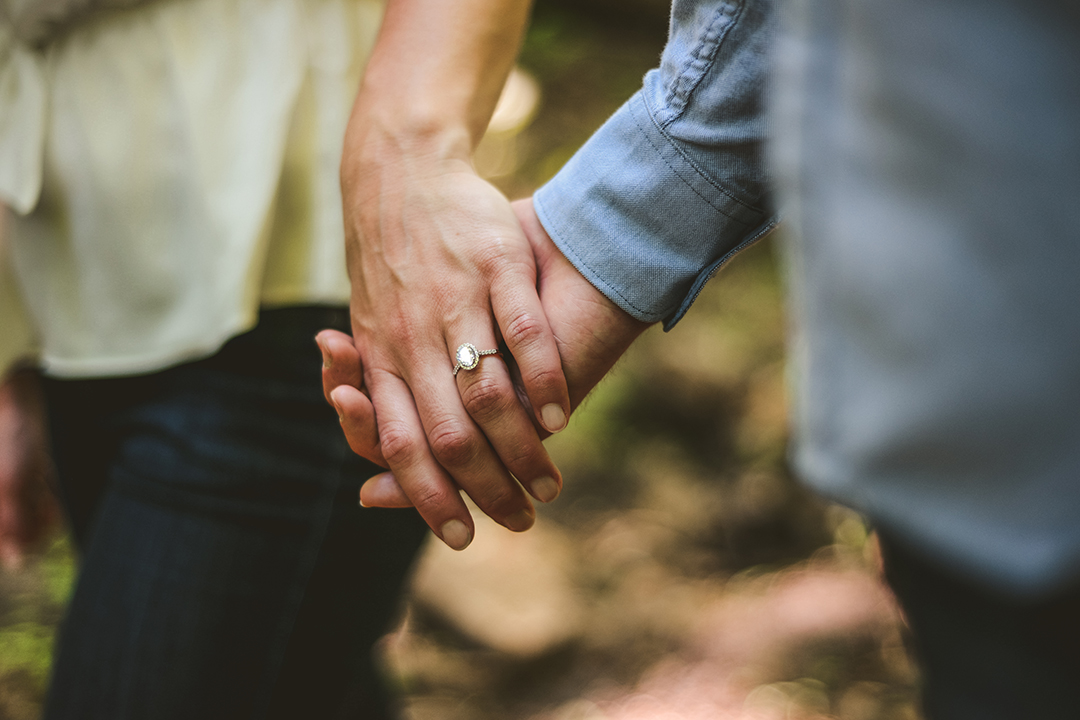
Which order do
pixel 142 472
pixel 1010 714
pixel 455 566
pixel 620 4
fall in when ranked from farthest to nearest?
pixel 620 4
pixel 455 566
pixel 142 472
pixel 1010 714

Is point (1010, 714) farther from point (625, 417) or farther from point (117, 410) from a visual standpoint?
point (625, 417)

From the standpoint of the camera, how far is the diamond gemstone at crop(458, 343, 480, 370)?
23.3 inches

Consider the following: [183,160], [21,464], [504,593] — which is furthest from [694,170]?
[504,593]

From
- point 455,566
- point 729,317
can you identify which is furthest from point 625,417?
point 455,566

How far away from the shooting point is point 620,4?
321cm

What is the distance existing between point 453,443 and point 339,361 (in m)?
0.13

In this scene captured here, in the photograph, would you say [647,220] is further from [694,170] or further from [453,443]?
[453,443]

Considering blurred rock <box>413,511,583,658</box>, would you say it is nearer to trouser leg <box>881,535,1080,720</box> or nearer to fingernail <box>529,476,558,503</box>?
fingernail <box>529,476,558,503</box>

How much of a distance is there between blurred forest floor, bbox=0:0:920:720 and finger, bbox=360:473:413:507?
1266 mm

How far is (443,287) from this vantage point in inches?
23.8

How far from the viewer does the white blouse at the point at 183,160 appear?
78 cm

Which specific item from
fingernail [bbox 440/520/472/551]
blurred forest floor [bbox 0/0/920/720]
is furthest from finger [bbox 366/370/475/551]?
blurred forest floor [bbox 0/0/920/720]

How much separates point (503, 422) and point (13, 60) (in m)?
0.75

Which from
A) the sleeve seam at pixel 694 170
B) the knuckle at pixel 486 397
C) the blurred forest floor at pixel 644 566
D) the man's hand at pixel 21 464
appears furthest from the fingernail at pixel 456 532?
the blurred forest floor at pixel 644 566
